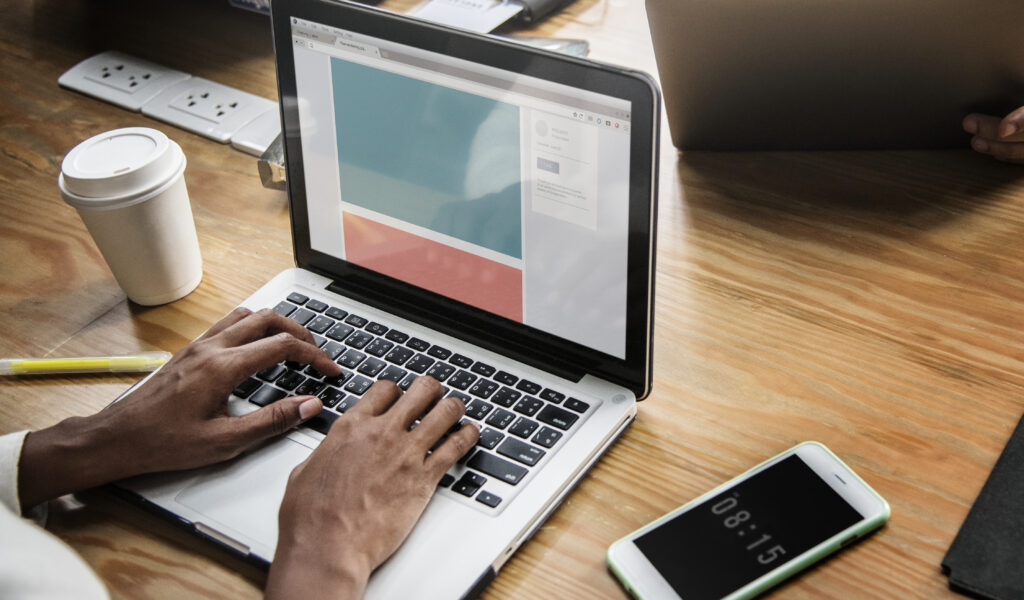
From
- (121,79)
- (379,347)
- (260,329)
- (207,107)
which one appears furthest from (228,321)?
(121,79)

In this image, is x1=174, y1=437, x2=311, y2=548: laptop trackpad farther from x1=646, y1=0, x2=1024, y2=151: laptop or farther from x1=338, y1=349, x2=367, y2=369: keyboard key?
x1=646, y1=0, x2=1024, y2=151: laptop

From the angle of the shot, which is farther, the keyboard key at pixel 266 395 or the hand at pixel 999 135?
the hand at pixel 999 135

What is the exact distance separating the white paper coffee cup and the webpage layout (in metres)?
0.14

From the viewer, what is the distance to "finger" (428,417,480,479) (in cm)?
72

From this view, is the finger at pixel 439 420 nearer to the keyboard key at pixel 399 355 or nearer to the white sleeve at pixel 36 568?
the keyboard key at pixel 399 355

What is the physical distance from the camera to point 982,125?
1001 mm

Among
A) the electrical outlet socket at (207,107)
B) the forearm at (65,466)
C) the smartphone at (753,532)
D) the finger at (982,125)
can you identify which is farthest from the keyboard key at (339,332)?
the finger at (982,125)

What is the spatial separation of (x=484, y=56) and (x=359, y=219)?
21 cm

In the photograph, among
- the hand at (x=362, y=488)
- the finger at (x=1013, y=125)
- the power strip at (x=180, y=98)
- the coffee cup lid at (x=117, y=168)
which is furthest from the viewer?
the power strip at (x=180, y=98)

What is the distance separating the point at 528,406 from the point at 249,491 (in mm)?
234

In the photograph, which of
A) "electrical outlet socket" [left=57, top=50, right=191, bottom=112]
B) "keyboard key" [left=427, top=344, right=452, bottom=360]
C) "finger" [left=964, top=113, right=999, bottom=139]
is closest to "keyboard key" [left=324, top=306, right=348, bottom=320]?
"keyboard key" [left=427, top=344, right=452, bottom=360]

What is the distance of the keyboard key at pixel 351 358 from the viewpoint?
2.73ft

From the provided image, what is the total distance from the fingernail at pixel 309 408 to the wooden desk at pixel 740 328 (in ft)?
0.42

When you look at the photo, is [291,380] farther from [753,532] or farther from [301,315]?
[753,532]
